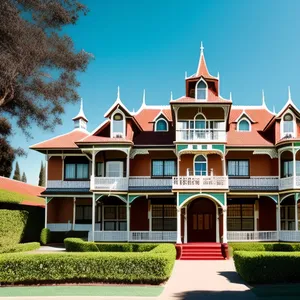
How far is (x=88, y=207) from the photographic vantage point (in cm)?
3331

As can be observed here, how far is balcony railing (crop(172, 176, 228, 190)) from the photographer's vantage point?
27859mm

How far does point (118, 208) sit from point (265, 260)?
16854 mm

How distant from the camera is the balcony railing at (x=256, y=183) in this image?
29.5m

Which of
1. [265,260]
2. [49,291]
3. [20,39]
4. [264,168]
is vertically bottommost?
[49,291]

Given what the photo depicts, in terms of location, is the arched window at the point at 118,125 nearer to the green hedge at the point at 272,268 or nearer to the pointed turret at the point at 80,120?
the pointed turret at the point at 80,120

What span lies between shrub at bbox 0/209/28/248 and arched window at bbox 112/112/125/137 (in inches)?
339

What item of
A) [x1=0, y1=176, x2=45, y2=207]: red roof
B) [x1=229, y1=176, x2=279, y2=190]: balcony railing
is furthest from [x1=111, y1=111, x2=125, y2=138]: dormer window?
[x1=0, y1=176, x2=45, y2=207]: red roof

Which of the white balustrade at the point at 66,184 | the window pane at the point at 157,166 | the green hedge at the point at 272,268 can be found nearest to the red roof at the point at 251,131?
the window pane at the point at 157,166

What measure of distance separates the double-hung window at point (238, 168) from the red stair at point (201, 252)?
19.0ft

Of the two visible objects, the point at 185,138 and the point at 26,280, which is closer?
the point at 26,280

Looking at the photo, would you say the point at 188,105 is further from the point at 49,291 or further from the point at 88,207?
the point at 49,291

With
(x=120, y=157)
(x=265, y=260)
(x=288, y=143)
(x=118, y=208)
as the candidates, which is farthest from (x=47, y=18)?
(x=265, y=260)

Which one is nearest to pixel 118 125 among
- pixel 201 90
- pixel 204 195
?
pixel 201 90

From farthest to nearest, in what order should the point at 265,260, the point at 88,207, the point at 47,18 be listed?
the point at 88,207 < the point at 47,18 < the point at 265,260
